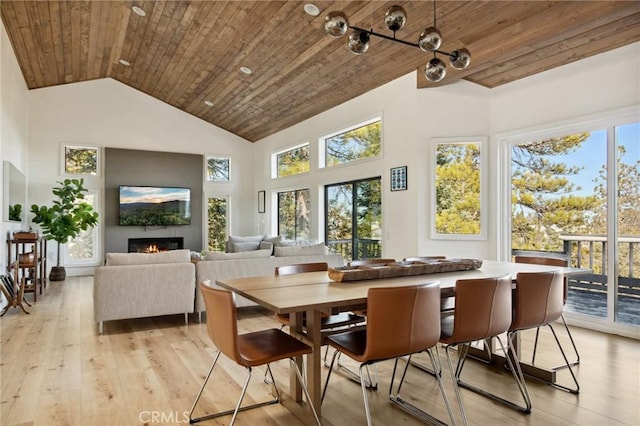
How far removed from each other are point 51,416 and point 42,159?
762 centimetres

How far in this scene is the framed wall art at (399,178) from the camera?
574cm

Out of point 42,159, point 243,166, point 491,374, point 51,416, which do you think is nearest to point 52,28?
point 42,159

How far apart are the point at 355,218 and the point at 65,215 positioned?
5.49 metres

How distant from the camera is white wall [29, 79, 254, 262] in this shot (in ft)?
27.8

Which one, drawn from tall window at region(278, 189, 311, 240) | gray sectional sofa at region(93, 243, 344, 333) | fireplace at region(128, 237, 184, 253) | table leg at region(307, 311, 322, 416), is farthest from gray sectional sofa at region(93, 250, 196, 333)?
fireplace at region(128, 237, 184, 253)

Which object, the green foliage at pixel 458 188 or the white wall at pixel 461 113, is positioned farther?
the green foliage at pixel 458 188

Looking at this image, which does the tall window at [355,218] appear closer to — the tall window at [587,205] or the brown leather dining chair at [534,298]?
the tall window at [587,205]

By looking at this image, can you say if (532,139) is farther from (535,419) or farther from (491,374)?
(535,419)

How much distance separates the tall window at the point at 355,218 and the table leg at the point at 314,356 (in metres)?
4.07

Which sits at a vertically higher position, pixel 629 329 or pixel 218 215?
A: pixel 218 215

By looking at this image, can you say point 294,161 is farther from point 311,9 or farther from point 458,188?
point 311,9

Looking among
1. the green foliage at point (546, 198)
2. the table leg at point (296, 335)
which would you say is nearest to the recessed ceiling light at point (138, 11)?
the table leg at point (296, 335)

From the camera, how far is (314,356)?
2295mm

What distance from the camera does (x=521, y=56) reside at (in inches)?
180
